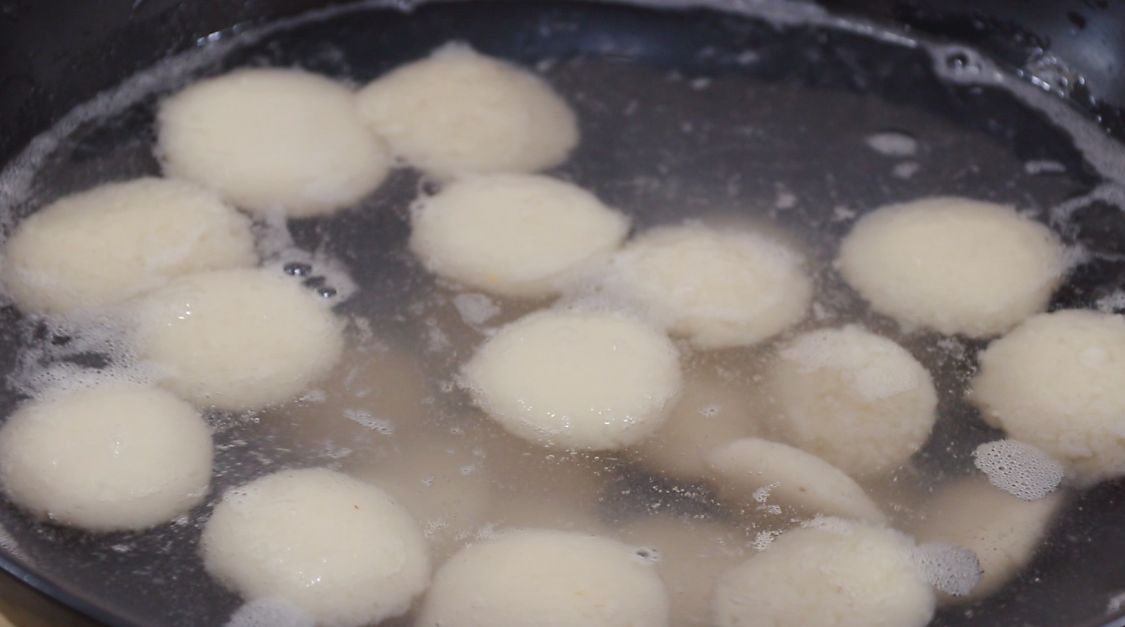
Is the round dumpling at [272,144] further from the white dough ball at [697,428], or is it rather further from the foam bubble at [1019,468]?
the foam bubble at [1019,468]

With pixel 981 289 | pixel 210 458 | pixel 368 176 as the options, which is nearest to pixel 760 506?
pixel 981 289

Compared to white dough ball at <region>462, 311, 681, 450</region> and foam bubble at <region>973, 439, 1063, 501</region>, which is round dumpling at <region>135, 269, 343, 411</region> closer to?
white dough ball at <region>462, 311, 681, 450</region>

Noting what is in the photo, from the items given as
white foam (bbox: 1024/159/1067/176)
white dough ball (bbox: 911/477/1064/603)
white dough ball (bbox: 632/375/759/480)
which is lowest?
white dough ball (bbox: 911/477/1064/603)

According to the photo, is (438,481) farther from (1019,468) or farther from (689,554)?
(1019,468)

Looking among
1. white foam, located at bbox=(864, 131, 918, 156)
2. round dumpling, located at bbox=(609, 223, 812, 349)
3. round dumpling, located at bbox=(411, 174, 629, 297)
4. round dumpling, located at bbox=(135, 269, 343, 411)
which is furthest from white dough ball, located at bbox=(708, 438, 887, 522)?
white foam, located at bbox=(864, 131, 918, 156)

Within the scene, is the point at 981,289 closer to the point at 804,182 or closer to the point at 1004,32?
the point at 804,182

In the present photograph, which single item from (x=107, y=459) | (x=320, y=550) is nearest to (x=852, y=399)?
(x=320, y=550)

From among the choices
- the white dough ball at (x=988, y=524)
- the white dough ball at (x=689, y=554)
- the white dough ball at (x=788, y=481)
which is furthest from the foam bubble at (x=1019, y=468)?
the white dough ball at (x=689, y=554)
